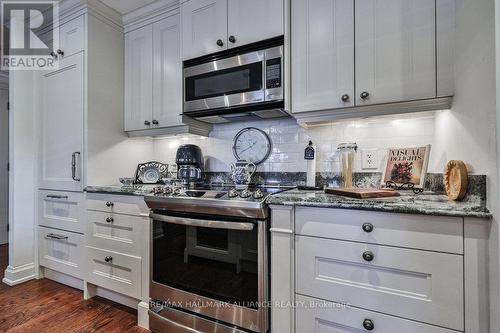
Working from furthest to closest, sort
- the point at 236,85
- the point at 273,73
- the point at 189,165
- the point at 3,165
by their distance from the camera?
the point at 3,165, the point at 189,165, the point at 236,85, the point at 273,73

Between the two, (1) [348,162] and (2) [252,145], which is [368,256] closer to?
(1) [348,162]

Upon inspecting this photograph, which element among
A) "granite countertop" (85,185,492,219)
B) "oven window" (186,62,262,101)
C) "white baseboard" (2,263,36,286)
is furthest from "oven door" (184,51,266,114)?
"white baseboard" (2,263,36,286)

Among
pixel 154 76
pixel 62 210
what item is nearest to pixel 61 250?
pixel 62 210

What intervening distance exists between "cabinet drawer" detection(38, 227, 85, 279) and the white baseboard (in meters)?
0.13

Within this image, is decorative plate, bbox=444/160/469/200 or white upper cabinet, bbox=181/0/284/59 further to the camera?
white upper cabinet, bbox=181/0/284/59

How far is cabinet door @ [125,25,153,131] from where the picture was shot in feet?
6.91

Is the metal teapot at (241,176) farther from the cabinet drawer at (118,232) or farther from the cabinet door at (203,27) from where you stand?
the cabinet door at (203,27)

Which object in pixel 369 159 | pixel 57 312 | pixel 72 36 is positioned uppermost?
pixel 72 36

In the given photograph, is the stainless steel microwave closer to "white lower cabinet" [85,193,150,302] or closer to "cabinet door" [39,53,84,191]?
"white lower cabinet" [85,193,150,302]

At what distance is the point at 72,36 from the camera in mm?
2074

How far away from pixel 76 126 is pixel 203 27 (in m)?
1.34

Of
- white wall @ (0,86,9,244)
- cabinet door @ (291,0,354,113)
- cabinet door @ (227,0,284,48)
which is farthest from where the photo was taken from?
white wall @ (0,86,9,244)

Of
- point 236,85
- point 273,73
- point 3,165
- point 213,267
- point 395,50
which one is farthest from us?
point 3,165

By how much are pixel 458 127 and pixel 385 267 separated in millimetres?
732
